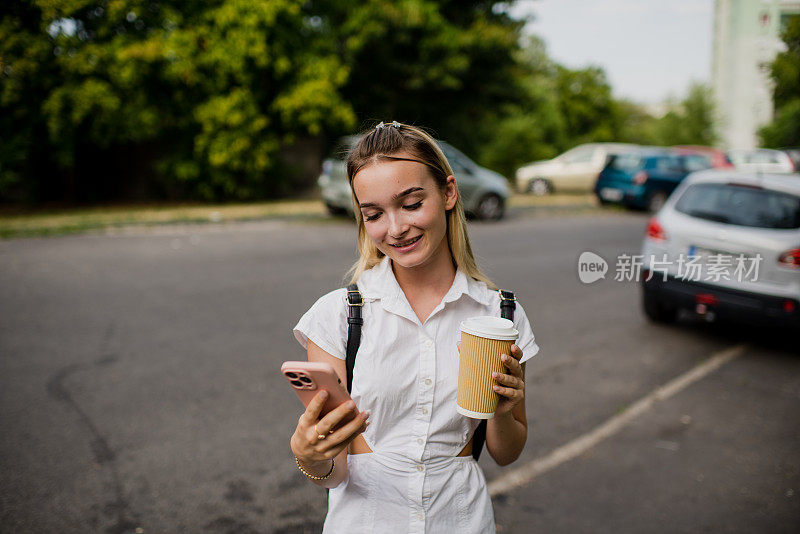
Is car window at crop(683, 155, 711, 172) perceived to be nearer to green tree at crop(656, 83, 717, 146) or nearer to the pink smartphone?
green tree at crop(656, 83, 717, 146)

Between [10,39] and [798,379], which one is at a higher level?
[10,39]

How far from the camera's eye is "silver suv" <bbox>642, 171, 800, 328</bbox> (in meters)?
5.20

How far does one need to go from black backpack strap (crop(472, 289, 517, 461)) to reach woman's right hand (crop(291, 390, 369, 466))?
492 mm

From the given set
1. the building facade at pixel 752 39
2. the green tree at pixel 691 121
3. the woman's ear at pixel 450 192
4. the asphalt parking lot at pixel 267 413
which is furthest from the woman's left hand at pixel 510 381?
the green tree at pixel 691 121

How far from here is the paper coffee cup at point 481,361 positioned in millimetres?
1455

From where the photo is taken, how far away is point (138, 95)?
15.5m

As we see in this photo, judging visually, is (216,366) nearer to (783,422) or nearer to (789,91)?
(783,422)

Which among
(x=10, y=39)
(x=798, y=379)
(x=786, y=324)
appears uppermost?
(x=10, y=39)

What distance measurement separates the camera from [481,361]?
147 cm

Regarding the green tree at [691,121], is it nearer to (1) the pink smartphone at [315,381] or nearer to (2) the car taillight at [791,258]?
(2) the car taillight at [791,258]

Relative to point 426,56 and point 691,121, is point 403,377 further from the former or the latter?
point 691,121

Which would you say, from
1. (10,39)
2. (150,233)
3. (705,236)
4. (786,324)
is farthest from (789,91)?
(10,39)

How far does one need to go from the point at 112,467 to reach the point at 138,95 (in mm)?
13992

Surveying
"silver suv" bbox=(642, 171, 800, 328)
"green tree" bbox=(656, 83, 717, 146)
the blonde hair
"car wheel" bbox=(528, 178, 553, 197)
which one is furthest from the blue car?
the blonde hair
